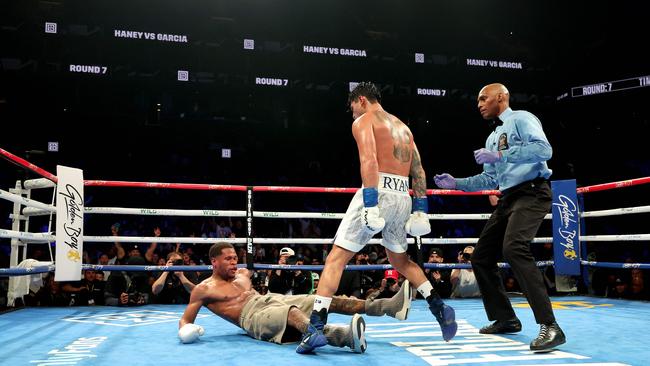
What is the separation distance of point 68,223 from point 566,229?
399cm

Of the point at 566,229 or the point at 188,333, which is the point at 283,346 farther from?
the point at 566,229

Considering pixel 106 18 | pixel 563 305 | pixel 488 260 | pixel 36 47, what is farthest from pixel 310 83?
pixel 488 260

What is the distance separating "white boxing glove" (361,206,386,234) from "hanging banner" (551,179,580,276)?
277 centimetres

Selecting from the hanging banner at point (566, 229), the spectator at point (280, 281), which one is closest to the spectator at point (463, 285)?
the hanging banner at point (566, 229)

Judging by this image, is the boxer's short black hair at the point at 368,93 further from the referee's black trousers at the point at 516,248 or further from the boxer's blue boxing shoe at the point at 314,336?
the boxer's blue boxing shoe at the point at 314,336

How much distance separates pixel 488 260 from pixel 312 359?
127cm

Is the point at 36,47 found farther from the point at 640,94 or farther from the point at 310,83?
the point at 640,94

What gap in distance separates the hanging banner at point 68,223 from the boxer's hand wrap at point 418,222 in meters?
2.58

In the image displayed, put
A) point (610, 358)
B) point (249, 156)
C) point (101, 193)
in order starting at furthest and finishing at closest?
point (249, 156)
point (101, 193)
point (610, 358)

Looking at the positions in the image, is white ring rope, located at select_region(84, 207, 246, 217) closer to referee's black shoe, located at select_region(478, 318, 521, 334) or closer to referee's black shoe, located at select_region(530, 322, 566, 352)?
referee's black shoe, located at select_region(478, 318, 521, 334)

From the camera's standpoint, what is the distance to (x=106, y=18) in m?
10.6

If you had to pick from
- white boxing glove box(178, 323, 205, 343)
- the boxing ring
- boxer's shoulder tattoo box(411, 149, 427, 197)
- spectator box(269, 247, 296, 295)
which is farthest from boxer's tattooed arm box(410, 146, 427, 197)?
spectator box(269, 247, 296, 295)

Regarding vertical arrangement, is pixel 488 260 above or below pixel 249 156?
below

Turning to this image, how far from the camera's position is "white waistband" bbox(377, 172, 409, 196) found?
2.56 m
